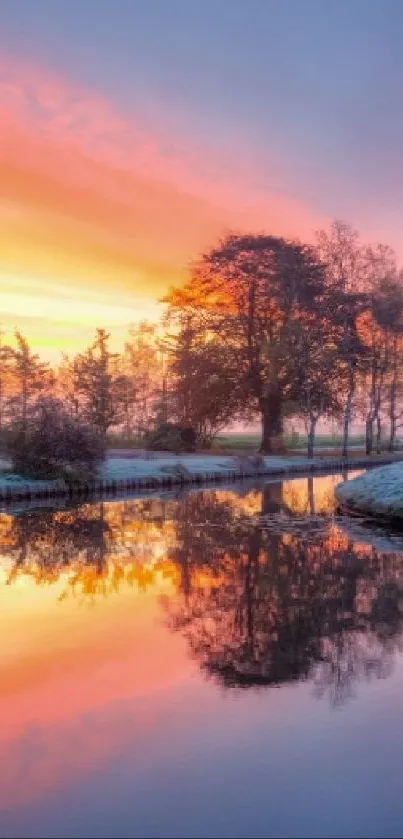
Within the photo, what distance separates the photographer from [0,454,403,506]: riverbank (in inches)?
739

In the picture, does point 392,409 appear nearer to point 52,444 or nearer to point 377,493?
point 52,444

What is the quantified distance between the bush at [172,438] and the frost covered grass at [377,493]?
67.0 feet

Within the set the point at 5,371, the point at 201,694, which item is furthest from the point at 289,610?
the point at 5,371

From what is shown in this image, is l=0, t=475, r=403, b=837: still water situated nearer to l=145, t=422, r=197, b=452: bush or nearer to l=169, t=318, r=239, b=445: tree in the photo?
l=145, t=422, r=197, b=452: bush

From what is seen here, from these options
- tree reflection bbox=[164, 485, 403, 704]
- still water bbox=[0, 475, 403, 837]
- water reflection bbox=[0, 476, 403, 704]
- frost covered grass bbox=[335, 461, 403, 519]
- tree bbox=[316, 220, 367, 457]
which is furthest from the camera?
tree bbox=[316, 220, 367, 457]

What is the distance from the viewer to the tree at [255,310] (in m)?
37.1

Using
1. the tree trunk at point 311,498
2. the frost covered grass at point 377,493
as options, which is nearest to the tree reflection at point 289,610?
the frost covered grass at point 377,493

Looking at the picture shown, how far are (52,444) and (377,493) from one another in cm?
816

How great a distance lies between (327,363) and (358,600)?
30.0 metres

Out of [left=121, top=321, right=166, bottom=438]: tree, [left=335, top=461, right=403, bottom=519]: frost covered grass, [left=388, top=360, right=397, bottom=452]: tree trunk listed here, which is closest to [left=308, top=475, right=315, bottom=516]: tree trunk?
[left=335, top=461, right=403, bottom=519]: frost covered grass

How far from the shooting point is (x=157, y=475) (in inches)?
902

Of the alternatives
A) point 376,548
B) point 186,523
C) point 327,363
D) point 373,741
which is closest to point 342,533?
point 376,548

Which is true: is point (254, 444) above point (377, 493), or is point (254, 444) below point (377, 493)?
above

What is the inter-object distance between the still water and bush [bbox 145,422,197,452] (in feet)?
86.7
